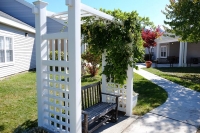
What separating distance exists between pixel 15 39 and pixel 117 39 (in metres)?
8.30

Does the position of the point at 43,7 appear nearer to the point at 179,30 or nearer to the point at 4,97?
the point at 4,97

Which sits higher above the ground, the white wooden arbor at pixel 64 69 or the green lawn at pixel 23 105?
the white wooden arbor at pixel 64 69

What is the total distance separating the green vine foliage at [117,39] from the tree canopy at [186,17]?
5657mm

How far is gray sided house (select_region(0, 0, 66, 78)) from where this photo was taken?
29.3ft

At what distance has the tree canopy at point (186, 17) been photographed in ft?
27.5

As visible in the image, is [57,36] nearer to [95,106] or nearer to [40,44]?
[40,44]

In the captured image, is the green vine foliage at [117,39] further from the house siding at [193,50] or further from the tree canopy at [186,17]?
the house siding at [193,50]

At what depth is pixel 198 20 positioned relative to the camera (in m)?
8.36

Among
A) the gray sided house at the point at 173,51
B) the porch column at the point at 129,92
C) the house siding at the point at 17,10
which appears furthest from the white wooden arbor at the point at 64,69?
the gray sided house at the point at 173,51

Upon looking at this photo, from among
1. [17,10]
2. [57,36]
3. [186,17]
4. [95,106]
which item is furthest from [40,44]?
[17,10]

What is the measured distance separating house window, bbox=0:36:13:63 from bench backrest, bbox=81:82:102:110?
7.00 m

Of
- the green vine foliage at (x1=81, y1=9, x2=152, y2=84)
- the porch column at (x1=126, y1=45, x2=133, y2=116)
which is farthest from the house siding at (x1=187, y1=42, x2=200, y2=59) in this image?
the porch column at (x1=126, y1=45, x2=133, y2=116)

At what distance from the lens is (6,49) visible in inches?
363

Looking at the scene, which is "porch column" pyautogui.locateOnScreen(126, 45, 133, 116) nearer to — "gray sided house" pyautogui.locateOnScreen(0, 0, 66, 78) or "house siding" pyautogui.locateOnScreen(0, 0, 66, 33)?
"gray sided house" pyautogui.locateOnScreen(0, 0, 66, 78)
